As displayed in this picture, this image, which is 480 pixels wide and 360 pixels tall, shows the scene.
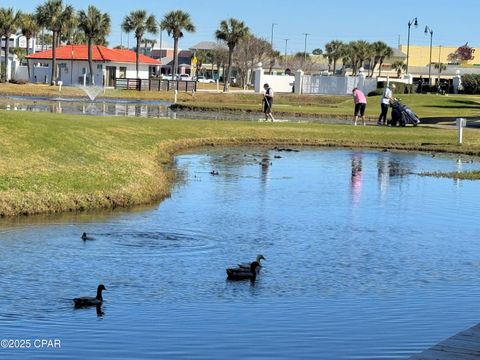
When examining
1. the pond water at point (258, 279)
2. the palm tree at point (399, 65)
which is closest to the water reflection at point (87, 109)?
the pond water at point (258, 279)

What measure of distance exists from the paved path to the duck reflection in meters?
13.6

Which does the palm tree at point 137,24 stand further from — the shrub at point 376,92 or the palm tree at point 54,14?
the shrub at point 376,92

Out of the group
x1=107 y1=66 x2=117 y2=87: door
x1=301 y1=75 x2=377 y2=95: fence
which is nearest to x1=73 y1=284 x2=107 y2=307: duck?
x1=301 y1=75 x2=377 y2=95: fence

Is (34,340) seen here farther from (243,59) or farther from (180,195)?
(243,59)

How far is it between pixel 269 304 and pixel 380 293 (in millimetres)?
1868

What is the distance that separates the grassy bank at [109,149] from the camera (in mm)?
21672

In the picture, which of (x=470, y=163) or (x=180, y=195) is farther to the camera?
(x=470, y=163)

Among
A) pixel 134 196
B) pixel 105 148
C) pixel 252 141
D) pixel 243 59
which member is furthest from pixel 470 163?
pixel 243 59

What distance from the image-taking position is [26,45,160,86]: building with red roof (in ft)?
360

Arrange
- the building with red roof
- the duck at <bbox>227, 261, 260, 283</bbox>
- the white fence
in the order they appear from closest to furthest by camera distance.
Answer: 1. the duck at <bbox>227, 261, 260, 283</bbox>
2. the white fence
3. the building with red roof

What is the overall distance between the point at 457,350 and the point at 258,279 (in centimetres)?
563

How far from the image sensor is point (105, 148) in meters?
28.2

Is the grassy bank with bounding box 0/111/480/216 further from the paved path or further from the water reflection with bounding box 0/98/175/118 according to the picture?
the paved path

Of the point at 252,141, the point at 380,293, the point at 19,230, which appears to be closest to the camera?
the point at 380,293
